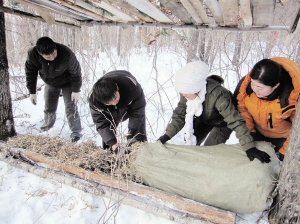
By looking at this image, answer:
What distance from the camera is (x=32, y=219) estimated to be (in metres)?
1.85

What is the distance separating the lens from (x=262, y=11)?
2057 mm

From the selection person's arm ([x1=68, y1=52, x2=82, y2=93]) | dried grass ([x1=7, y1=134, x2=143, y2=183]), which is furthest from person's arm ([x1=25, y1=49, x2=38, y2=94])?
dried grass ([x1=7, y1=134, x2=143, y2=183])

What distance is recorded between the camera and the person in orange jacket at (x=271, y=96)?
157cm

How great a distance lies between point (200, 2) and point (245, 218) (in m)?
2.01

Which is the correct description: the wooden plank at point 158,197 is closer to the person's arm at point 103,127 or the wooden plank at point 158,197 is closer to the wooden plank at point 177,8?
the person's arm at point 103,127

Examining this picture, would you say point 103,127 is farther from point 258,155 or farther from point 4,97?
point 4,97

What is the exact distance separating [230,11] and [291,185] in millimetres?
1741

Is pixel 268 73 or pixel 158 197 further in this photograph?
pixel 158 197

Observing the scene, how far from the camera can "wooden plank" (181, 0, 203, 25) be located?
206 cm

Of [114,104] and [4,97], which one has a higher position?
[114,104]

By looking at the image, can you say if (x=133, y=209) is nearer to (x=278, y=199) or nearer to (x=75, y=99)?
(x=278, y=199)

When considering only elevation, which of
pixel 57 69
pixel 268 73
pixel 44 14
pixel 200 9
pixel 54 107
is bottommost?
pixel 54 107

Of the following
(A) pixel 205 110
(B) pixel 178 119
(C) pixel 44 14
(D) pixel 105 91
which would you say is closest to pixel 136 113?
(B) pixel 178 119

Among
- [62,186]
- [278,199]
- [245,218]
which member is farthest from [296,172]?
[62,186]
